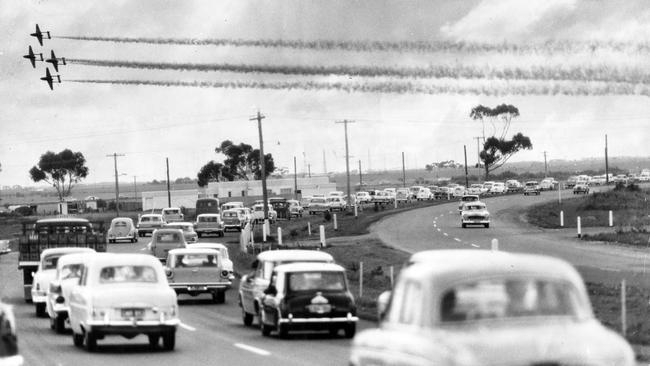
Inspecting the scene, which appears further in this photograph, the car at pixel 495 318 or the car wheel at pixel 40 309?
the car wheel at pixel 40 309

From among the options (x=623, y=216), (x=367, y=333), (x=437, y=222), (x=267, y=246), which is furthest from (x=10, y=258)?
(x=367, y=333)

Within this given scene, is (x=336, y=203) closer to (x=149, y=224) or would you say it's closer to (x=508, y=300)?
(x=149, y=224)

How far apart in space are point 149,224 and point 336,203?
31489 millimetres

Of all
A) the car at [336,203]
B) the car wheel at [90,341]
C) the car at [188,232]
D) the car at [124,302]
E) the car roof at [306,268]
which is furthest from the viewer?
the car at [336,203]

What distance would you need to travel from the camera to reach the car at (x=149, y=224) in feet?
297

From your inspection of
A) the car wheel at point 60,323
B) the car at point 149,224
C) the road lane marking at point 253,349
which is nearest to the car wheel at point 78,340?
the road lane marking at point 253,349

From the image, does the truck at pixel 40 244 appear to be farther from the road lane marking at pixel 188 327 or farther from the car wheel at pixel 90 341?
the car wheel at pixel 90 341

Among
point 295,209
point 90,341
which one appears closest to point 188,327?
point 90,341

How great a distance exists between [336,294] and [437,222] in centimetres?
6070

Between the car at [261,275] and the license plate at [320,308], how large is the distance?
9.55 feet

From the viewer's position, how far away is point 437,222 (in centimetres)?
8612

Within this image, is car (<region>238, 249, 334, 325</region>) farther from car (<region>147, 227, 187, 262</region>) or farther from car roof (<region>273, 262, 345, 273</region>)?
car (<region>147, 227, 187, 262</region>)

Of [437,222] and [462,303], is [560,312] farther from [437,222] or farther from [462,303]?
[437,222]

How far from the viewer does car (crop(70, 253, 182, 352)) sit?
23234mm
